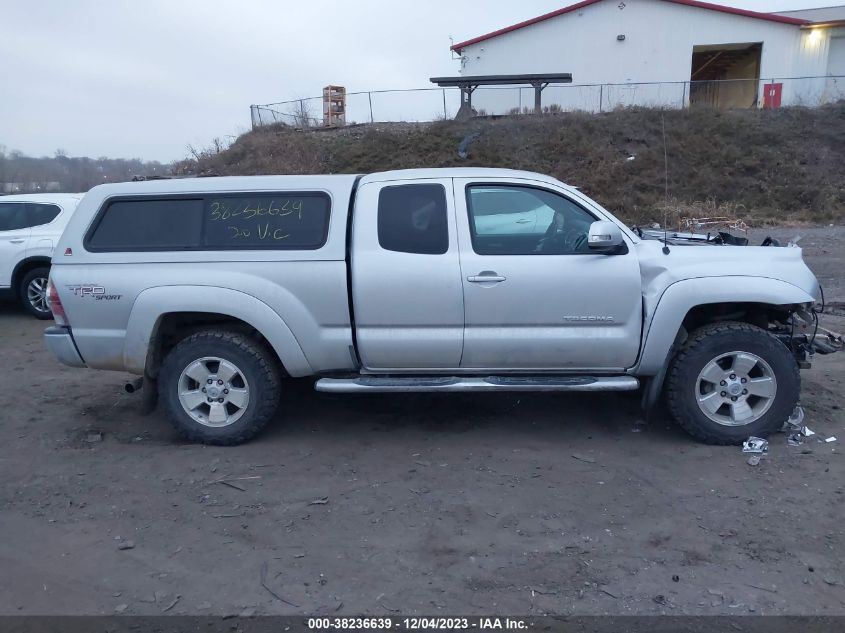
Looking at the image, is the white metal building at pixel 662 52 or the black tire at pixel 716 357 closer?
the black tire at pixel 716 357

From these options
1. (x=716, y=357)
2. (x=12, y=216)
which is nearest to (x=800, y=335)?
(x=716, y=357)

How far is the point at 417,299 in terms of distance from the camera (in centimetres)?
502

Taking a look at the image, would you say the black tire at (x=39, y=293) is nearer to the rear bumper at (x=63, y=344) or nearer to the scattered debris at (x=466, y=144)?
the rear bumper at (x=63, y=344)

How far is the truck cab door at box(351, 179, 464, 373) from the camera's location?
5.02 meters

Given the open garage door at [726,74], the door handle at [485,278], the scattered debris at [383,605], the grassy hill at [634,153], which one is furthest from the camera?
the open garage door at [726,74]

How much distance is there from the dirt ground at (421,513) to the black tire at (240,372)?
128mm

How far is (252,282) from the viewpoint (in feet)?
16.7

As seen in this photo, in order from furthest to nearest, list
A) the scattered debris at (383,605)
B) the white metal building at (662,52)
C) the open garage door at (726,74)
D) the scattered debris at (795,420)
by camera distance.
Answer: the open garage door at (726,74) → the white metal building at (662,52) → the scattered debris at (795,420) → the scattered debris at (383,605)

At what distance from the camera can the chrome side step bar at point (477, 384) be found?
16.5 ft

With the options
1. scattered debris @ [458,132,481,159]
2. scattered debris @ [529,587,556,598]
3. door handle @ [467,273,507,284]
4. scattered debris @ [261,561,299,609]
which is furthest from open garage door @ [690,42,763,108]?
scattered debris @ [261,561,299,609]

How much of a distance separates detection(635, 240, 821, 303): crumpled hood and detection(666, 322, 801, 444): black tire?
0.40 m

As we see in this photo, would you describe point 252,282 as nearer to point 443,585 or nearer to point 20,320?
point 443,585

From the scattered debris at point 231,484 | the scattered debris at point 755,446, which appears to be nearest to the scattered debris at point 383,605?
the scattered debris at point 231,484

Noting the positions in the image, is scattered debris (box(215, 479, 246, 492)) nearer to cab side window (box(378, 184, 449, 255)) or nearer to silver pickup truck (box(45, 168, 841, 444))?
silver pickup truck (box(45, 168, 841, 444))
